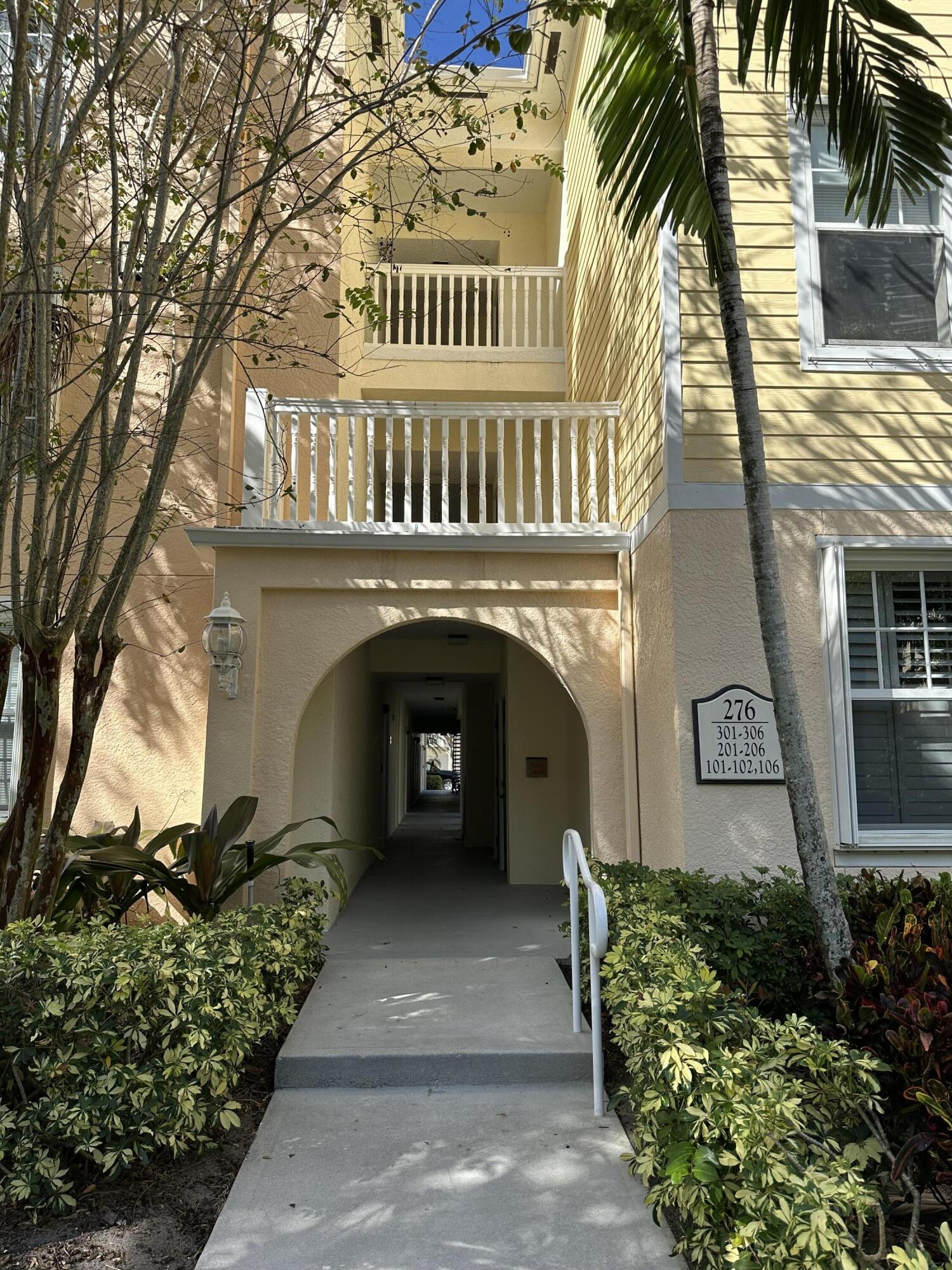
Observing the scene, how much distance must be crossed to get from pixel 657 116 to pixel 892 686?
135 inches

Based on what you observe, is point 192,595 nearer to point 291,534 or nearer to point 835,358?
point 291,534

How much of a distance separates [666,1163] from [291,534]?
16.0 ft

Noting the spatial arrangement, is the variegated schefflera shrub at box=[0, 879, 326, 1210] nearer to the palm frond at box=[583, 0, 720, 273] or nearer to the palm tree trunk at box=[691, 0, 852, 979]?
the palm tree trunk at box=[691, 0, 852, 979]

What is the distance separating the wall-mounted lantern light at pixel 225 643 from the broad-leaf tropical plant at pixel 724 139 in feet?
12.1

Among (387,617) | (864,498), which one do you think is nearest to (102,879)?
(387,617)

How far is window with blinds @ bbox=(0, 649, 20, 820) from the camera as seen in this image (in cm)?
711

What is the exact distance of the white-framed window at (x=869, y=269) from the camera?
5.43 m

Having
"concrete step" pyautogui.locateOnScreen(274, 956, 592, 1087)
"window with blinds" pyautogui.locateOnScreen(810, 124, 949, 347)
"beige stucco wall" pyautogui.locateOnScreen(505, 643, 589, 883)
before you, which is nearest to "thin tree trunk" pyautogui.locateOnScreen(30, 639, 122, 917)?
"concrete step" pyautogui.locateOnScreen(274, 956, 592, 1087)

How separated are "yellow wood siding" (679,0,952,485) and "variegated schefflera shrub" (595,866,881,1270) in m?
3.20

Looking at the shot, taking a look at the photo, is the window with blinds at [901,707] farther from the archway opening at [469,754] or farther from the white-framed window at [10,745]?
the white-framed window at [10,745]

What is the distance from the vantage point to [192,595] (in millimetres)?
7730

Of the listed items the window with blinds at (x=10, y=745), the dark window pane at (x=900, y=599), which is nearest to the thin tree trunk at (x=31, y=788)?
the window with blinds at (x=10, y=745)

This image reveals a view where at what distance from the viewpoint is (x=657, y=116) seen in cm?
435

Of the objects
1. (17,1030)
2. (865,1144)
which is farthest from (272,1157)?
(865,1144)
